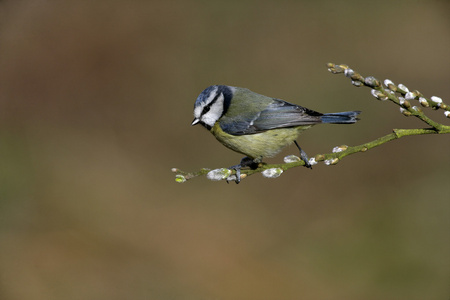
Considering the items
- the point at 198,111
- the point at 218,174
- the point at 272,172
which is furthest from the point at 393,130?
the point at 198,111

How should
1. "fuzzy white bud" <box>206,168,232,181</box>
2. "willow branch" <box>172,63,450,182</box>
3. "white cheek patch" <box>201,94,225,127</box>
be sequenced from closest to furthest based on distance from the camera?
"willow branch" <box>172,63,450,182</box> → "fuzzy white bud" <box>206,168,232,181</box> → "white cheek patch" <box>201,94,225,127</box>

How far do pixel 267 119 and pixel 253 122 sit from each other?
5 cm

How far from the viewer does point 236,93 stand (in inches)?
67.4

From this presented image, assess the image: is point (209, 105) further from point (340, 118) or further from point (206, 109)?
point (340, 118)

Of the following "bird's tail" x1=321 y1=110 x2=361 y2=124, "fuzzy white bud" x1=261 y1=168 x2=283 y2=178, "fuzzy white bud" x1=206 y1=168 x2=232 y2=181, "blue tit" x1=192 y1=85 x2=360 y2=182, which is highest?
"blue tit" x1=192 y1=85 x2=360 y2=182

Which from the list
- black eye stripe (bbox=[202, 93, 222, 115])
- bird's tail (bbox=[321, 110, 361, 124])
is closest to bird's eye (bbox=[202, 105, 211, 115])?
black eye stripe (bbox=[202, 93, 222, 115])

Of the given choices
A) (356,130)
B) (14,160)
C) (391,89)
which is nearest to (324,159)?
(391,89)

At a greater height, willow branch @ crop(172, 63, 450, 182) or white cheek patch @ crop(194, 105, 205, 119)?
white cheek patch @ crop(194, 105, 205, 119)

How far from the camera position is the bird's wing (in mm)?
1585

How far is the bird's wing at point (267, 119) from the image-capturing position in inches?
62.4

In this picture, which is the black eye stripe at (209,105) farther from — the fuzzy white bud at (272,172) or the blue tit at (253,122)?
the fuzzy white bud at (272,172)

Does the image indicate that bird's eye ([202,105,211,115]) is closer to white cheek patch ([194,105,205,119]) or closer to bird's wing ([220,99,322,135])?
Answer: white cheek patch ([194,105,205,119])

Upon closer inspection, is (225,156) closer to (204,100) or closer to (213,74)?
(213,74)

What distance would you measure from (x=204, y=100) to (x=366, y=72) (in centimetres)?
287
